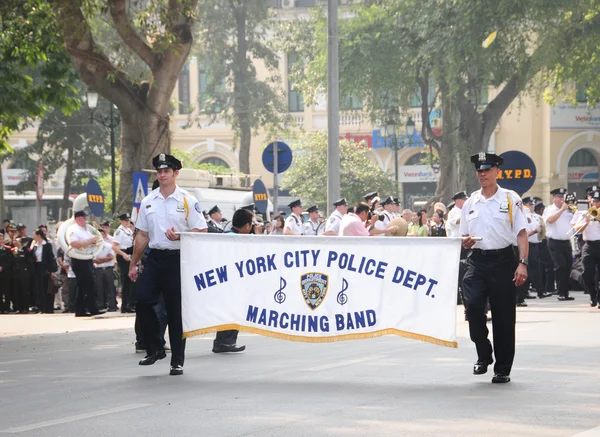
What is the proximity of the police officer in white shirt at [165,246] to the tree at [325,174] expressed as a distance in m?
42.3

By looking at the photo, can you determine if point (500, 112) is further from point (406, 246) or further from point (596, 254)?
point (406, 246)

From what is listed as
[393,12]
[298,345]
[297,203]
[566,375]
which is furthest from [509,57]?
[566,375]

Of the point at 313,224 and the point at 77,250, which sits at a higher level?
the point at 313,224

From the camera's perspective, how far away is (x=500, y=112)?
38688 mm

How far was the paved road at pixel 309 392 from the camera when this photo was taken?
842cm

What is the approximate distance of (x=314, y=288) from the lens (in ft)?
36.1

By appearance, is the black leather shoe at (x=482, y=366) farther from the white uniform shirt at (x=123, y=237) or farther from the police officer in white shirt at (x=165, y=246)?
the white uniform shirt at (x=123, y=237)

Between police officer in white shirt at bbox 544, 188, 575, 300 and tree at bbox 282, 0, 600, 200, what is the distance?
35.9ft

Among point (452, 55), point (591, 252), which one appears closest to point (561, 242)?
point (591, 252)

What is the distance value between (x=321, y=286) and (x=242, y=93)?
49974 millimetres

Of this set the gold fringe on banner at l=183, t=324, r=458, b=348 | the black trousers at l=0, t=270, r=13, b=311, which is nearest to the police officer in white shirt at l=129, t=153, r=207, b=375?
the gold fringe on banner at l=183, t=324, r=458, b=348

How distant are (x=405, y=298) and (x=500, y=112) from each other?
2865cm

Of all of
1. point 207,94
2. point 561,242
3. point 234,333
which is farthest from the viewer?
point 207,94

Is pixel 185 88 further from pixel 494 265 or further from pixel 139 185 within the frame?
pixel 494 265
